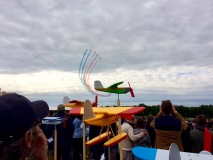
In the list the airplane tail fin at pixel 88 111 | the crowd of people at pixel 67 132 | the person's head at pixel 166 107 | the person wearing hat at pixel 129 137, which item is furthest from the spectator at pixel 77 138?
the airplane tail fin at pixel 88 111

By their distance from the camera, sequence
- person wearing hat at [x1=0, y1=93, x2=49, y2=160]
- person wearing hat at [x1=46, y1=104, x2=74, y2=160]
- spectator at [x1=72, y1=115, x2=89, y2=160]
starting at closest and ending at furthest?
person wearing hat at [x1=0, y1=93, x2=49, y2=160] < person wearing hat at [x1=46, y1=104, x2=74, y2=160] < spectator at [x1=72, y1=115, x2=89, y2=160]

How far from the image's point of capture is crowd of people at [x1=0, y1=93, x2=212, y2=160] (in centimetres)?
95

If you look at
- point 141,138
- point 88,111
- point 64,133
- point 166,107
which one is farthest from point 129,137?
point 88,111

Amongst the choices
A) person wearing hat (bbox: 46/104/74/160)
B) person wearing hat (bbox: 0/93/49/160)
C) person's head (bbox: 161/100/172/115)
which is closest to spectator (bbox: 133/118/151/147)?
person's head (bbox: 161/100/172/115)

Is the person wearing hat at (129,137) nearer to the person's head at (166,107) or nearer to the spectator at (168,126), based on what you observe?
the spectator at (168,126)

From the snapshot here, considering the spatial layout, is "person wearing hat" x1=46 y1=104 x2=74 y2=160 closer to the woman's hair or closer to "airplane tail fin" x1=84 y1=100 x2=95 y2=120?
"airplane tail fin" x1=84 y1=100 x2=95 y2=120

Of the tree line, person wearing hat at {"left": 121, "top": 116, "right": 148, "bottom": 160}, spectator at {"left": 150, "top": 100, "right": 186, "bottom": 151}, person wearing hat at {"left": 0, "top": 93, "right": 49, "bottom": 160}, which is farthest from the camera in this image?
the tree line

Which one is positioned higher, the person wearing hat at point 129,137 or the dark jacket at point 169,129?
the dark jacket at point 169,129

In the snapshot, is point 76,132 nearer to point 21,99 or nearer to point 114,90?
point 114,90

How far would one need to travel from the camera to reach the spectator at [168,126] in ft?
12.9

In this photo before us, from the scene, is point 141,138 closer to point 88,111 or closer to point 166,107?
point 166,107

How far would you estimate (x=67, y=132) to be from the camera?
641 cm

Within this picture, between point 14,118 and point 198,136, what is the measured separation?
390 centimetres

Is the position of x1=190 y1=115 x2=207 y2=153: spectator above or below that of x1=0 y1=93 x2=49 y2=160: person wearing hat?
below
